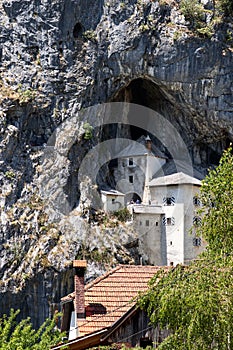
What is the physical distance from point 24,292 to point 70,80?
1493 centimetres

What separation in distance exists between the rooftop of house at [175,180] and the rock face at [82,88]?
3.38m

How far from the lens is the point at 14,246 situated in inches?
1661

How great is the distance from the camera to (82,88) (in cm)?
4606

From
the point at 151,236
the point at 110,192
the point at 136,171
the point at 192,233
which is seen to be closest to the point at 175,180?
the point at 136,171

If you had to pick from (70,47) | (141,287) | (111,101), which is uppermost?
(70,47)

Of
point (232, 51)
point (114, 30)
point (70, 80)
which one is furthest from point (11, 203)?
point (232, 51)

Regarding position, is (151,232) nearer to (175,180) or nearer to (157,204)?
(157,204)

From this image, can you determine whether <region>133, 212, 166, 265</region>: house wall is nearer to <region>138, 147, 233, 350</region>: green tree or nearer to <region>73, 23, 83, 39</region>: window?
<region>73, 23, 83, 39</region>: window

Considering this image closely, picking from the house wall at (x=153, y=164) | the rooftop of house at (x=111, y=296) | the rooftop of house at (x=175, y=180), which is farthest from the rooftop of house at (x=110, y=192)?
the rooftop of house at (x=111, y=296)

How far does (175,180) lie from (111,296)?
1016 inches

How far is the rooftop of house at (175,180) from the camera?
45.9 metres

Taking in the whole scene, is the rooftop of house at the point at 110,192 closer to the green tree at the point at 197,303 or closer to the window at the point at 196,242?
the window at the point at 196,242

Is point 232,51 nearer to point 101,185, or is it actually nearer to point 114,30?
point 114,30

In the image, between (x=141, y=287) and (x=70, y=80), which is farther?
(x=70, y=80)
